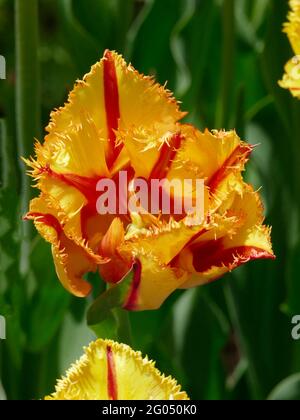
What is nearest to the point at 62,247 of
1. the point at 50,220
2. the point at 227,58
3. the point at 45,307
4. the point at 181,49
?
the point at 50,220

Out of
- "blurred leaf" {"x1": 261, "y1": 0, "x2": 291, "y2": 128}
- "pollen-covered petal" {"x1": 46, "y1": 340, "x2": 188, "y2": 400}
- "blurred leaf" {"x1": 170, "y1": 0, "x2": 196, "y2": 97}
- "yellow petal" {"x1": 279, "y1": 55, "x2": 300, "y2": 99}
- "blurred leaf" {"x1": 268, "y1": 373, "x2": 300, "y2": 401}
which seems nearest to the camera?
"pollen-covered petal" {"x1": 46, "y1": 340, "x2": 188, "y2": 400}

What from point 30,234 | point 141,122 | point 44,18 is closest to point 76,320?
point 30,234

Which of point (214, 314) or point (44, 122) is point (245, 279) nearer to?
point (214, 314)

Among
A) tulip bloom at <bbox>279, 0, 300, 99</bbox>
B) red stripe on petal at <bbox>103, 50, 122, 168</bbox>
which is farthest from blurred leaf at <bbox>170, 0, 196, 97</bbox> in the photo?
red stripe on petal at <bbox>103, 50, 122, 168</bbox>

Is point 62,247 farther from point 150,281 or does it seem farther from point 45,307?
point 45,307

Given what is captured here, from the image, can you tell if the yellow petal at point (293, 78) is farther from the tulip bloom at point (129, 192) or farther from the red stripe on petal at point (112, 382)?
the red stripe on petal at point (112, 382)

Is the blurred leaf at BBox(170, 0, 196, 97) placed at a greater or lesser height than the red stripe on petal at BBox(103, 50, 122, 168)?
greater

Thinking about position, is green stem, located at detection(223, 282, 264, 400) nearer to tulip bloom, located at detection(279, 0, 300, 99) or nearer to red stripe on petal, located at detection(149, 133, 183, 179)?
tulip bloom, located at detection(279, 0, 300, 99)
